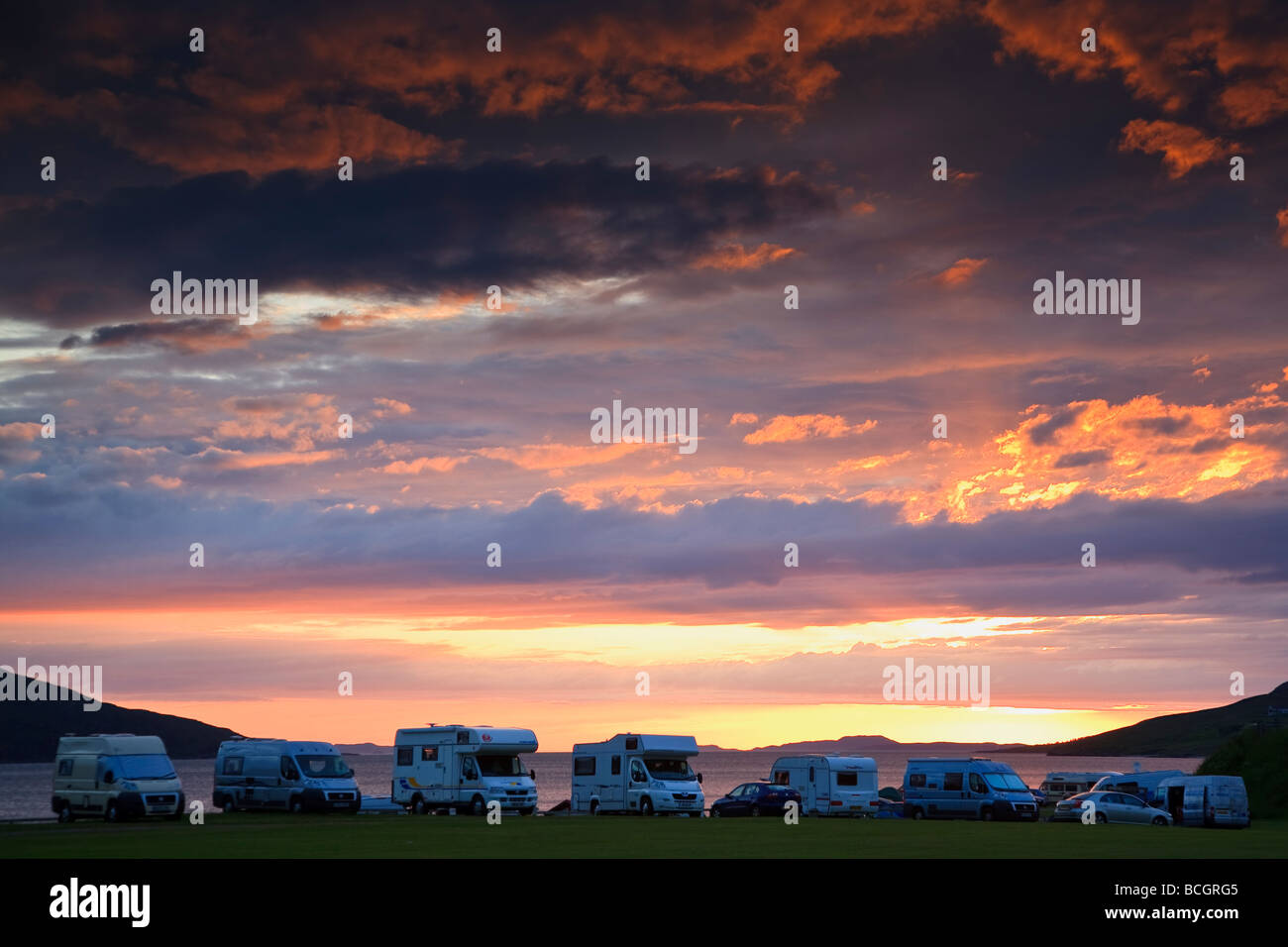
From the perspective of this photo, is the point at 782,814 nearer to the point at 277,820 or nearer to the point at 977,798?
the point at 977,798

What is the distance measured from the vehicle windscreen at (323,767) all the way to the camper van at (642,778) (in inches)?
362

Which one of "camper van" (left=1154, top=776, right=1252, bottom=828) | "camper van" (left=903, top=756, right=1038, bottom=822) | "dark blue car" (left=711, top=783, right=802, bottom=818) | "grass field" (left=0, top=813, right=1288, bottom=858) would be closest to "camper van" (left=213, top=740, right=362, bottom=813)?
"grass field" (left=0, top=813, right=1288, bottom=858)

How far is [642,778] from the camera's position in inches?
2057

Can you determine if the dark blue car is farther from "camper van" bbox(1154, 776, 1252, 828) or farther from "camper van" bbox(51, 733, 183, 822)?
"camper van" bbox(51, 733, 183, 822)

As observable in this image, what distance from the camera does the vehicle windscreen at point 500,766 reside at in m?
51.6

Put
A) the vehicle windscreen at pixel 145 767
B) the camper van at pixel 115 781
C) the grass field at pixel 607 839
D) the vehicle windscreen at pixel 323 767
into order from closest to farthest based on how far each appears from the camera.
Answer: the grass field at pixel 607 839 < the camper van at pixel 115 781 < the vehicle windscreen at pixel 145 767 < the vehicle windscreen at pixel 323 767

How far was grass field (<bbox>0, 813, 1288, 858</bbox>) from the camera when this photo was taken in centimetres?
3053

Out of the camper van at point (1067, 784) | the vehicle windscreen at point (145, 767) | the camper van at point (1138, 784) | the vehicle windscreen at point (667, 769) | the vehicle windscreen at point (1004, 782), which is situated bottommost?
the camper van at point (1067, 784)

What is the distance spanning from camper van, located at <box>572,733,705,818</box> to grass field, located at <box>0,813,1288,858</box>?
3.56m

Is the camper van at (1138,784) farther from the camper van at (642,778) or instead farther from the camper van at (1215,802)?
the camper van at (642,778)

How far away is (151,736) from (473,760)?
12.0 meters

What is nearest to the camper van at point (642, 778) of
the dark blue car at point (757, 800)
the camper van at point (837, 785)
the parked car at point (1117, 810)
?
the dark blue car at point (757, 800)
